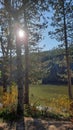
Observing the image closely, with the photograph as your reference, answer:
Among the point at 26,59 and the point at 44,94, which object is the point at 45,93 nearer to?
the point at 44,94

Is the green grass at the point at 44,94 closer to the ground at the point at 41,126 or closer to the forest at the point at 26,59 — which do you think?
the forest at the point at 26,59

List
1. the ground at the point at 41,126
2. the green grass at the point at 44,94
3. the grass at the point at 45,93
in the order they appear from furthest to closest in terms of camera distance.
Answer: the grass at the point at 45,93 < the green grass at the point at 44,94 < the ground at the point at 41,126

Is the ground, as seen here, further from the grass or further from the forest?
the grass

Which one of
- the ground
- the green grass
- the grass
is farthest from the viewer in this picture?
the grass

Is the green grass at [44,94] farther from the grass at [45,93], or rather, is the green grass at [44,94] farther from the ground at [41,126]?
the ground at [41,126]

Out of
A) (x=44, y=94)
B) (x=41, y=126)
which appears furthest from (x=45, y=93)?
(x=41, y=126)

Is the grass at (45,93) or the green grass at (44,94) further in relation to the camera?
the grass at (45,93)

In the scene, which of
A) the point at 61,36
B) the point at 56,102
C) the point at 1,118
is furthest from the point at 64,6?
the point at 1,118

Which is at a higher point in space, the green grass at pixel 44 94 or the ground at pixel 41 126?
the ground at pixel 41 126

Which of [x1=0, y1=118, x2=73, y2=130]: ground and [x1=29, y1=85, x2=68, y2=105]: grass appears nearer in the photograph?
[x1=0, y1=118, x2=73, y2=130]: ground

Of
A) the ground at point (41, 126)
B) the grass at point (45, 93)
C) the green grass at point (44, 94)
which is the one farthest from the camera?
the grass at point (45, 93)

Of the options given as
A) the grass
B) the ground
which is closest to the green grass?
the grass

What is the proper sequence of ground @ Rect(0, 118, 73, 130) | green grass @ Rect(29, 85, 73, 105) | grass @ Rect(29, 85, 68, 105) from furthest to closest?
grass @ Rect(29, 85, 68, 105)
green grass @ Rect(29, 85, 73, 105)
ground @ Rect(0, 118, 73, 130)

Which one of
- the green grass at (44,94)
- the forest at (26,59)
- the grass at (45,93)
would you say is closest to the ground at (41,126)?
the forest at (26,59)
